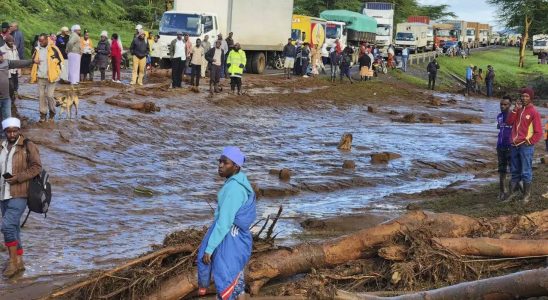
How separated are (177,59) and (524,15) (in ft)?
162

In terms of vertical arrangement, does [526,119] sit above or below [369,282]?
above

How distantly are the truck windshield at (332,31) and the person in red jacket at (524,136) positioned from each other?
1331 inches

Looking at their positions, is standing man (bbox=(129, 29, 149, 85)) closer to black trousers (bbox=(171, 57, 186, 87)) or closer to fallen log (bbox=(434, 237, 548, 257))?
black trousers (bbox=(171, 57, 186, 87))

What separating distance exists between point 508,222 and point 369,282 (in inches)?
81.2

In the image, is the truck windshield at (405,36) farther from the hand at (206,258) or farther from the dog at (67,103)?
the hand at (206,258)

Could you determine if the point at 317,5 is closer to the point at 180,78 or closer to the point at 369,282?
the point at 180,78

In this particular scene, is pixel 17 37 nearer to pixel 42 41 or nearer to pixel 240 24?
pixel 42 41

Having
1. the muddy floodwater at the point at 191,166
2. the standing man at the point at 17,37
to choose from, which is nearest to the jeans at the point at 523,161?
the muddy floodwater at the point at 191,166

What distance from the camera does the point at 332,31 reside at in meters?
45.9

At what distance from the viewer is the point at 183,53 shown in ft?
78.1

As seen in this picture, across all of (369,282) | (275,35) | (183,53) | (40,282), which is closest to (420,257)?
(369,282)

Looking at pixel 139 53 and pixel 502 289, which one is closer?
pixel 502 289

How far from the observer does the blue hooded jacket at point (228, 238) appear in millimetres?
5875

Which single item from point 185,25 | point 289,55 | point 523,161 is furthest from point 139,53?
point 523,161
